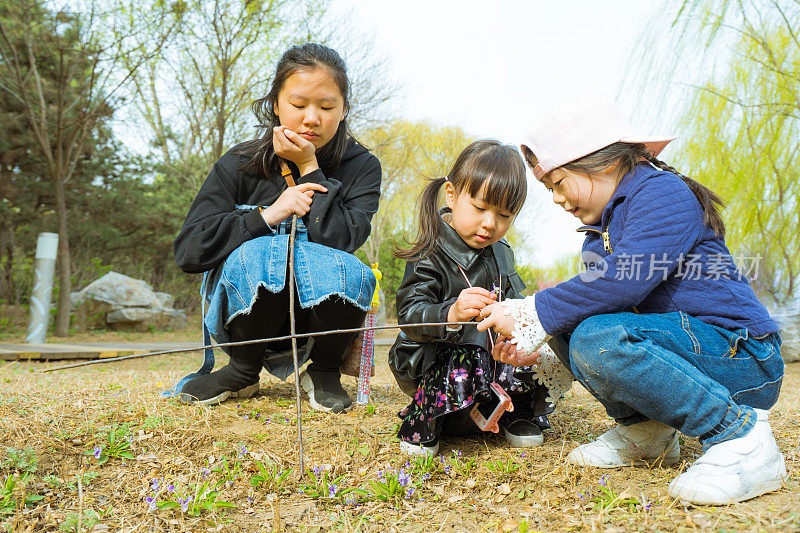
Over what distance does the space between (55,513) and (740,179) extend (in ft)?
21.0

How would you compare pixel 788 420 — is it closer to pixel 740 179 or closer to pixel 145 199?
pixel 740 179

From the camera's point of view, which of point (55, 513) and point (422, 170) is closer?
point (55, 513)

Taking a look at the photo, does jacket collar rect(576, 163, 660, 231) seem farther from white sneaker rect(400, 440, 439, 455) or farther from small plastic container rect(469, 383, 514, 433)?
white sneaker rect(400, 440, 439, 455)

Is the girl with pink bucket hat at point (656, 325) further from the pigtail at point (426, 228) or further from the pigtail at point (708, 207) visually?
the pigtail at point (426, 228)

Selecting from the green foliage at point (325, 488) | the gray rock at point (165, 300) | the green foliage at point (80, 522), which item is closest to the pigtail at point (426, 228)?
the green foliage at point (325, 488)

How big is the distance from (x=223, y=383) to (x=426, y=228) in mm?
1143

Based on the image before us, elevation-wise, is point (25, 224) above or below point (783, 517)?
above

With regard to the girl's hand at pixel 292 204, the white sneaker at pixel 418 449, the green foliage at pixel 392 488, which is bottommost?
the green foliage at pixel 392 488

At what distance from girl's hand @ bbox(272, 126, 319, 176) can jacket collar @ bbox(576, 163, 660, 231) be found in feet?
3.99

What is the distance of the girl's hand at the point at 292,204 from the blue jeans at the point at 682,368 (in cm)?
121

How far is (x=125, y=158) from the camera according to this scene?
1057 centimetres

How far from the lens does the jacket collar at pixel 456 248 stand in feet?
7.20

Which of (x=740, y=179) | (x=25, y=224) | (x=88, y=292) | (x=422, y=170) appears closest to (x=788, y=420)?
(x=740, y=179)

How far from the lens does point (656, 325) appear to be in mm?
1654
